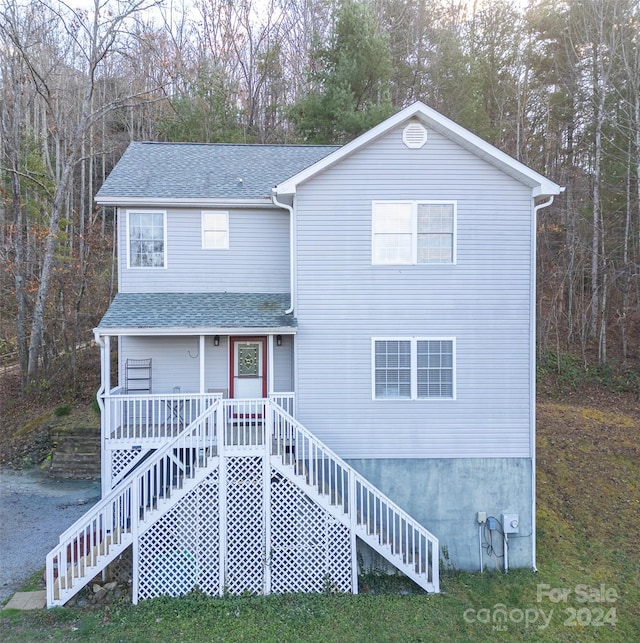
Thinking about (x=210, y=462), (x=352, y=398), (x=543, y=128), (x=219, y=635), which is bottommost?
(x=219, y=635)

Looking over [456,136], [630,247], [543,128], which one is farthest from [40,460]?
[543,128]

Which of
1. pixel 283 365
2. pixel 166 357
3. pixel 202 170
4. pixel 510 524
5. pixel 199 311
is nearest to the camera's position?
pixel 510 524

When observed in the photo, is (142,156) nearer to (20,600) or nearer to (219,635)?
(20,600)

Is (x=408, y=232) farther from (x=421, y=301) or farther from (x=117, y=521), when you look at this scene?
(x=117, y=521)

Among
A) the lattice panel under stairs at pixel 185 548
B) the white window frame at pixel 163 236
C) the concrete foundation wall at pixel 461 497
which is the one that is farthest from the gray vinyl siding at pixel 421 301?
the white window frame at pixel 163 236

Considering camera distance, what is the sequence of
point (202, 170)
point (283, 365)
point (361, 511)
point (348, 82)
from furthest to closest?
point (348, 82) < point (202, 170) < point (283, 365) < point (361, 511)

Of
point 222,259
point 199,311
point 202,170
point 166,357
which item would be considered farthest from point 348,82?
point 166,357
